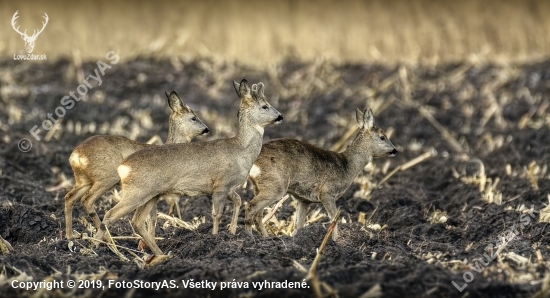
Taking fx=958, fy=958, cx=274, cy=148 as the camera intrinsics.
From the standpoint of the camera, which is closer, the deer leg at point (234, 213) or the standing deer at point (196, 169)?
the standing deer at point (196, 169)

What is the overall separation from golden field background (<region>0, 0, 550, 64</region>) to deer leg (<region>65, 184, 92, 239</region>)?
1216cm

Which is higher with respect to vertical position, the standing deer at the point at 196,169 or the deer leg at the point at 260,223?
the standing deer at the point at 196,169

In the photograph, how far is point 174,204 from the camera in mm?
12000

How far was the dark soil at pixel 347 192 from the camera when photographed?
8586mm

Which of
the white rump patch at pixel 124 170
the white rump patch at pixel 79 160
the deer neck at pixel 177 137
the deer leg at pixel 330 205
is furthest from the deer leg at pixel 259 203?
the white rump patch at pixel 79 160

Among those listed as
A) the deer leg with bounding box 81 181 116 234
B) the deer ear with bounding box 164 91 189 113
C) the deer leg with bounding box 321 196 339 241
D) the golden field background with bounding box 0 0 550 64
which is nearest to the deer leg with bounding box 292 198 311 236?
the deer leg with bounding box 321 196 339 241

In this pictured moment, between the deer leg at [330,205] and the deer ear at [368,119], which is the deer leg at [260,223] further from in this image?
the deer ear at [368,119]

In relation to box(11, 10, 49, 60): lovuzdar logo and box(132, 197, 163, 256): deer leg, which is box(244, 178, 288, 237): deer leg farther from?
box(11, 10, 49, 60): lovuzdar logo

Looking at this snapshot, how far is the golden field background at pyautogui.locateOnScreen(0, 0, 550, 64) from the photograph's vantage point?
24.0 metres

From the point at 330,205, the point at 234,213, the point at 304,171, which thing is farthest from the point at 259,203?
the point at 330,205

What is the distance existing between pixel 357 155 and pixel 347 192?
6.24 ft

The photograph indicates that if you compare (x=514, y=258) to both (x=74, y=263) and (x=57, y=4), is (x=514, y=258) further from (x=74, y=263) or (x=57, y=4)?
(x=57, y=4)

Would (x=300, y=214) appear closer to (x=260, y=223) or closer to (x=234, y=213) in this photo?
(x=260, y=223)

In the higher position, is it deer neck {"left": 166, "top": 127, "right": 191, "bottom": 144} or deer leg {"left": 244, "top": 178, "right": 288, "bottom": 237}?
deer neck {"left": 166, "top": 127, "right": 191, "bottom": 144}
